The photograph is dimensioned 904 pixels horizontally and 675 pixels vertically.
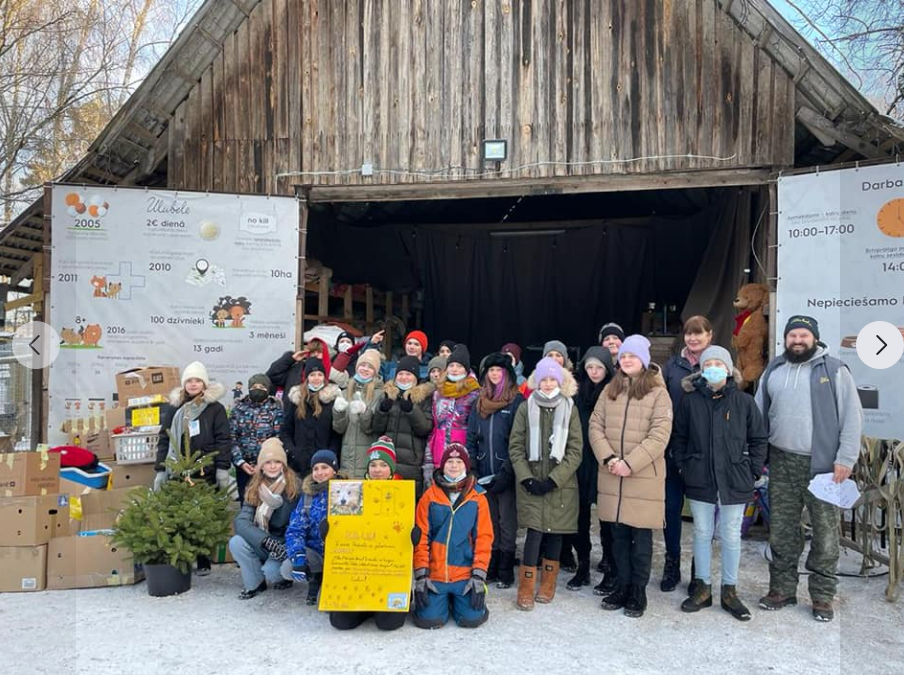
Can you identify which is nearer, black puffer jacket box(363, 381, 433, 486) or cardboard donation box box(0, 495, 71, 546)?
cardboard donation box box(0, 495, 71, 546)

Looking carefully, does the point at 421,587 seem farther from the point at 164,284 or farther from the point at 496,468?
the point at 164,284

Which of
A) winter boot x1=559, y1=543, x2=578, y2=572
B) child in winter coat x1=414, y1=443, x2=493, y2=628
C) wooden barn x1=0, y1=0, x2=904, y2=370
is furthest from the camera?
wooden barn x1=0, y1=0, x2=904, y2=370

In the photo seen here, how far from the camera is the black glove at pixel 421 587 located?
4059 millimetres

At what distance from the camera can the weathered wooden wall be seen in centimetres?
638

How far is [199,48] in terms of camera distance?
7.33m

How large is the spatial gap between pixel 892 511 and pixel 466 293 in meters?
8.63

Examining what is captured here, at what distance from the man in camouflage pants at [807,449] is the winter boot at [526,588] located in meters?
1.45

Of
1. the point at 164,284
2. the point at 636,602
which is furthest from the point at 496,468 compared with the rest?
the point at 164,284

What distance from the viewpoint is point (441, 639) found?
386 centimetres

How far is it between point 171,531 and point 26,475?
124 cm

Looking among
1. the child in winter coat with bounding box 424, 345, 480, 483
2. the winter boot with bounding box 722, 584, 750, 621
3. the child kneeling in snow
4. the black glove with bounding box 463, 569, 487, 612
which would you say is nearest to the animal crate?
the child kneeling in snow

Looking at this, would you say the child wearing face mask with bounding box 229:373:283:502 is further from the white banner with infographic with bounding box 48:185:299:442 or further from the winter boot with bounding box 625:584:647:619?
the winter boot with bounding box 625:584:647:619

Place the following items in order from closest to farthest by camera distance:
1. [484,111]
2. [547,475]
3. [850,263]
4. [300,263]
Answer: [547,475] < [850,263] < [484,111] < [300,263]

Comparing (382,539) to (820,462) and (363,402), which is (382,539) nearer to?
(363,402)
